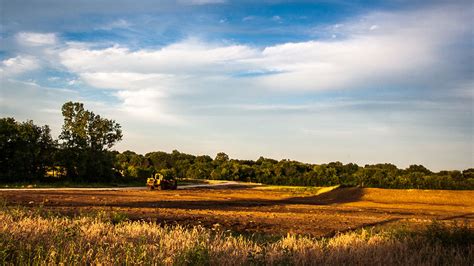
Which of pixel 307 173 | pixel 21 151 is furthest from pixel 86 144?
pixel 307 173

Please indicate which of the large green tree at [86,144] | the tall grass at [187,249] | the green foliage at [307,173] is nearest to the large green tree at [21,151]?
the large green tree at [86,144]

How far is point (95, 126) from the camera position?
59.7 metres

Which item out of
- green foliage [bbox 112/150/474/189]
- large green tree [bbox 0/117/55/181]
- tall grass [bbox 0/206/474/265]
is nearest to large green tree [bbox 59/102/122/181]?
large green tree [bbox 0/117/55/181]

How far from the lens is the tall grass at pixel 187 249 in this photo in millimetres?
7996

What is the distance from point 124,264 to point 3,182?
4750cm

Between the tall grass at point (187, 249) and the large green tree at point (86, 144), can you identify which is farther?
the large green tree at point (86, 144)

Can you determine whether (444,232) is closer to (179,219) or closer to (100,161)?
(179,219)

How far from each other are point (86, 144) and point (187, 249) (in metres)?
53.3

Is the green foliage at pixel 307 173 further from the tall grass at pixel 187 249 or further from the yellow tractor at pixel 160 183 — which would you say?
the tall grass at pixel 187 249

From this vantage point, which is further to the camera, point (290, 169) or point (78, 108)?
point (290, 169)

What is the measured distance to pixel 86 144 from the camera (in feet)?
192

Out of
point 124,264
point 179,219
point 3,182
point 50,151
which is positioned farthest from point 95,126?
point 124,264

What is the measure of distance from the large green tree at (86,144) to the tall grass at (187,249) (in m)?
46.5

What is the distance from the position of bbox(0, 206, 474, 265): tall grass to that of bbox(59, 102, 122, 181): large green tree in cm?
4648
